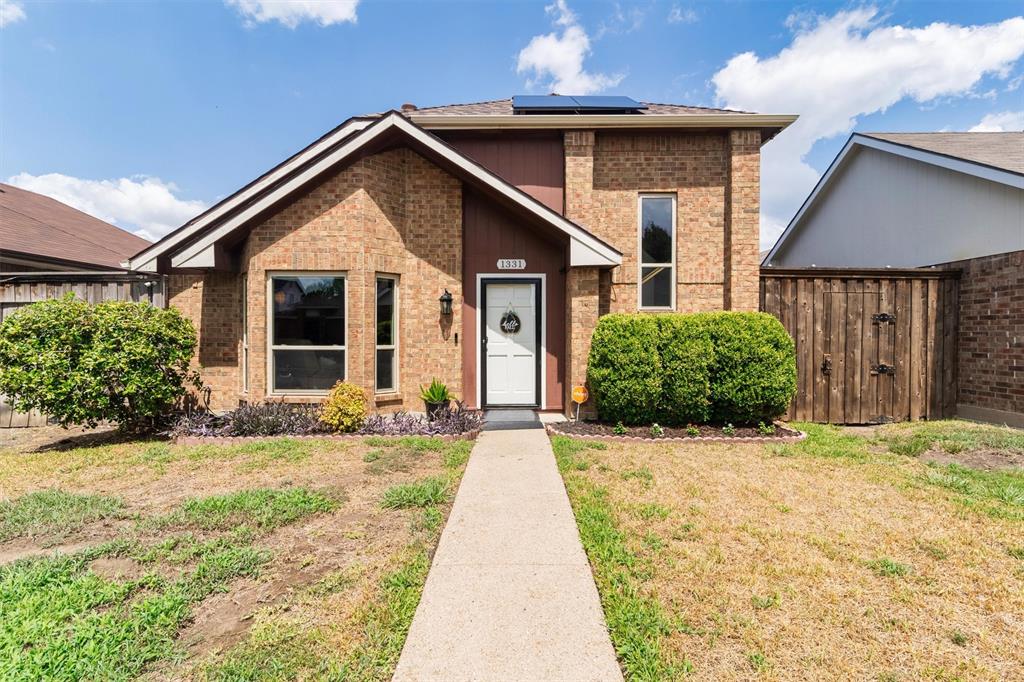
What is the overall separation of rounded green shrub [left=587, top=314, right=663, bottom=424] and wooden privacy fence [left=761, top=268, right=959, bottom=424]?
9.54ft

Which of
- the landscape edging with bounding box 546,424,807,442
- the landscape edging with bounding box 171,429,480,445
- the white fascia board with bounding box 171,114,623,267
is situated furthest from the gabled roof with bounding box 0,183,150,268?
the landscape edging with bounding box 546,424,807,442

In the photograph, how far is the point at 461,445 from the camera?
20.3 ft

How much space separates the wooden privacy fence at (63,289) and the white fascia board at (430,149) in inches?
69.3

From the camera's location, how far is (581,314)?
777cm

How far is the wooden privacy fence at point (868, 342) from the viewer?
8039mm

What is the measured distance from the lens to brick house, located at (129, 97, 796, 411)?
741 centimetres

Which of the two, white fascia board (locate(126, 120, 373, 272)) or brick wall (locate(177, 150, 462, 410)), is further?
brick wall (locate(177, 150, 462, 410))

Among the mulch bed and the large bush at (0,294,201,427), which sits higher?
the large bush at (0,294,201,427)

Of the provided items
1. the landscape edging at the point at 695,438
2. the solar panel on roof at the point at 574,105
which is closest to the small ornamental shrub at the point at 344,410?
the landscape edging at the point at 695,438

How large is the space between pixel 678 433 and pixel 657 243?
363cm

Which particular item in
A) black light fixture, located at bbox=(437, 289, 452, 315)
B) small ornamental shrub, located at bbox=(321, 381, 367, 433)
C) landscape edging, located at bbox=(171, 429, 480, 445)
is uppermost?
black light fixture, located at bbox=(437, 289, 452, 315)

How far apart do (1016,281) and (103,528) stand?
1259cm

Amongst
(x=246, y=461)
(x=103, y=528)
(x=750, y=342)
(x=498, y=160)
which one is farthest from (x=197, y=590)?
(x=498, y=160)

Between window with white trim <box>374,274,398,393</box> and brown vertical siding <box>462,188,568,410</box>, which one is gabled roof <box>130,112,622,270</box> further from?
window with white trim <box>374,274,398,393</box>
